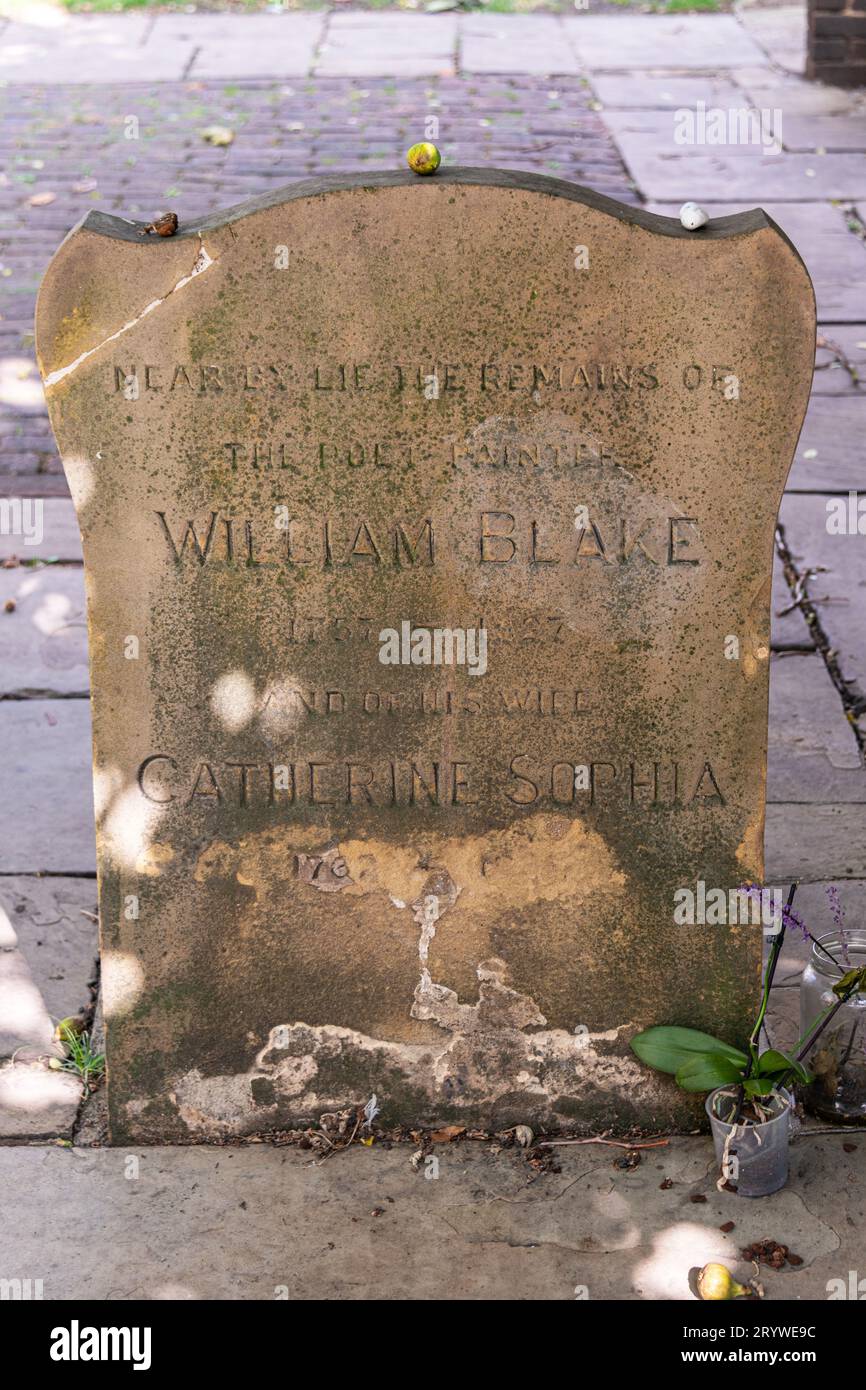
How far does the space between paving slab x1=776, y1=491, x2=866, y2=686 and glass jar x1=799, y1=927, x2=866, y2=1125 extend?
163 cm

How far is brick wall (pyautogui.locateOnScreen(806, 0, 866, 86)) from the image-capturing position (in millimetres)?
9148

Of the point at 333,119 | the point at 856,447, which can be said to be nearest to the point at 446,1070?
the point at 856,447

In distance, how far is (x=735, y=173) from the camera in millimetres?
7809

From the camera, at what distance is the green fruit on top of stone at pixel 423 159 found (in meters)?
2.61

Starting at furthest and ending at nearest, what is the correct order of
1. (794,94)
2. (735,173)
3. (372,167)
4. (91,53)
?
1. (91,53)
2. (794,94)
3. (735,173)
4. (372,167)

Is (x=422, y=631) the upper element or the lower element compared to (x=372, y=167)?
upper

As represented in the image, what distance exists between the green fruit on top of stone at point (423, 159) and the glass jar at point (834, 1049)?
159 cm

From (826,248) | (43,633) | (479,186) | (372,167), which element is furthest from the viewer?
(372,167)

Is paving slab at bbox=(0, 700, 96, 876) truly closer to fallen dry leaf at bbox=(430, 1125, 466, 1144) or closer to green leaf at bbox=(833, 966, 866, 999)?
fallen dry leaf at bbox=(430, 1125, 466, 1144)

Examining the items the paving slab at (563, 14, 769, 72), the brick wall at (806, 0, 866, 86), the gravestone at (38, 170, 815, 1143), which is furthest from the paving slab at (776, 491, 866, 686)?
the paving slab at (563, 14, 769, 72)

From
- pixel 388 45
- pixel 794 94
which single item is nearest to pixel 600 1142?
pixel 794 94

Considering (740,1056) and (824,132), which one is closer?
(740,1056)

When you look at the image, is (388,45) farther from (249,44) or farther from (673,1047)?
(673,1047)

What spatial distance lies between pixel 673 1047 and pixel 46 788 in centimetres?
192
